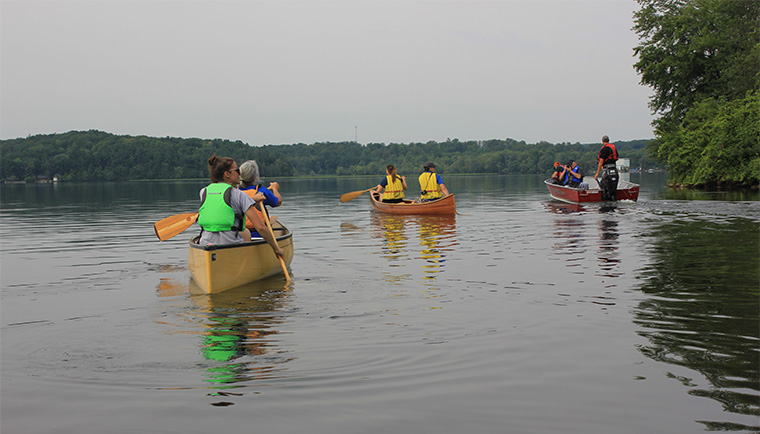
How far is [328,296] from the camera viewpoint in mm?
7941

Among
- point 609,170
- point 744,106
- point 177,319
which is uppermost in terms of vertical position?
point 744,106

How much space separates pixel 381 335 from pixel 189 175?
449 ft

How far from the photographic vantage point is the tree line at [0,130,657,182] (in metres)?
128

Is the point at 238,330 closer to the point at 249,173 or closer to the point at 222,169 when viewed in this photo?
the point at 222,169

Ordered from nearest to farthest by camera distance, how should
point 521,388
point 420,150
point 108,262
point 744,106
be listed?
point 521,388 → point 108,262 → point 744,106 → point 420,150

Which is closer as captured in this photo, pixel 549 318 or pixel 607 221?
pixel 549 318

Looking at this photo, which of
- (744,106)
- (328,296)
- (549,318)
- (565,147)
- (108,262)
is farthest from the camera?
(565,147)

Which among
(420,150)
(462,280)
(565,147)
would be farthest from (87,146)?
(462,280)

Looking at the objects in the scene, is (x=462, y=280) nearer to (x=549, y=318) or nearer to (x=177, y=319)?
(x=549, y=318)

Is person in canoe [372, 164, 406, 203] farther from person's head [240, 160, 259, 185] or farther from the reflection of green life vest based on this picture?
the reflection of green life vest

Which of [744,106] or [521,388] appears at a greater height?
[744,106]

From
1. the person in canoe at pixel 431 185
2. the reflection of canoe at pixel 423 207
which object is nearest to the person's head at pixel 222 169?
the reflection of canoe at pixel 423 207

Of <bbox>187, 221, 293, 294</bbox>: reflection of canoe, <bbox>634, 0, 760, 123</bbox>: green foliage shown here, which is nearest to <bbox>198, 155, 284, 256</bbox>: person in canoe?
<bbox>187, 221, 293, 294</bbox>: reflection of canoe

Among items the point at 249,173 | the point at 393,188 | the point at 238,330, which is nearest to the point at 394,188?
the point at 393,188
